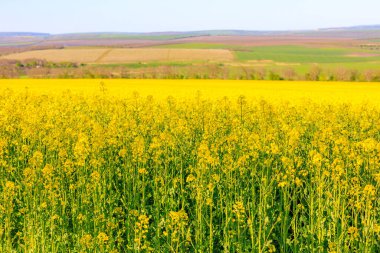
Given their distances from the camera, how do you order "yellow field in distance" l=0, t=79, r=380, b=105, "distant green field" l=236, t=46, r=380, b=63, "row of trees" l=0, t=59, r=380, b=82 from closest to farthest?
"yellow field in distance" l=0, t=79, r=380, b=105, "row of trees" l=0, t=59, r=380, b=82, "distant green field" l=236, t=46, r=380, b=63

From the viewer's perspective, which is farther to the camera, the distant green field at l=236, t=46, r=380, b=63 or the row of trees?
the distant green field at l=236, t=46, r=380, b=63

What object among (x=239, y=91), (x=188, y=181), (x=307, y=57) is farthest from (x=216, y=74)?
(x=307, y=57)

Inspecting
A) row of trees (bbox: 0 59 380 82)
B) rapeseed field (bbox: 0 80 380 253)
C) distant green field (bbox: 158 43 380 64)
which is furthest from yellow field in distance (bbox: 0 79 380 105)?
distant green field (bbox: 158 43 380 64)

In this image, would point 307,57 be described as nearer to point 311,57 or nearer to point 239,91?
point 311,57

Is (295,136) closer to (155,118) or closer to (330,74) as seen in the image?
(155,118)

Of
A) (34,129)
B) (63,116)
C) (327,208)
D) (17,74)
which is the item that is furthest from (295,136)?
(17,74)

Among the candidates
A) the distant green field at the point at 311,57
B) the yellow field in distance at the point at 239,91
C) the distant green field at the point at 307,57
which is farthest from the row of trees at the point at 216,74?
the distant green field at the point at 307,57

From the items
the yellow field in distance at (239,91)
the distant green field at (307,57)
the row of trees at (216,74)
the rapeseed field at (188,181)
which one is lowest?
the distant green field at (307,57)

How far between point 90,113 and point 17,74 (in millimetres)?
30546

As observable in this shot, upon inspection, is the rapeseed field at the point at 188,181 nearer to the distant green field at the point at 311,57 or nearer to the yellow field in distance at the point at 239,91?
the yellow field in distance at the point at 239,91

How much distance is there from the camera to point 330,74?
116 feet

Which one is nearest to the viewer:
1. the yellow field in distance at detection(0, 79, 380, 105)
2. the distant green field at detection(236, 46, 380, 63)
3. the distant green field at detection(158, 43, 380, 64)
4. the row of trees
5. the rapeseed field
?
the rapeseed field

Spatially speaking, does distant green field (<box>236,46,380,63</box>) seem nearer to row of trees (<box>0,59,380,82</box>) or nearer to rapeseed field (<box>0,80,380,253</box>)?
row of trees (<box>0,59,380,82</box>)

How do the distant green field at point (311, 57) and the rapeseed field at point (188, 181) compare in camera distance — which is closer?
the rapeseed field at point (188, 181)
